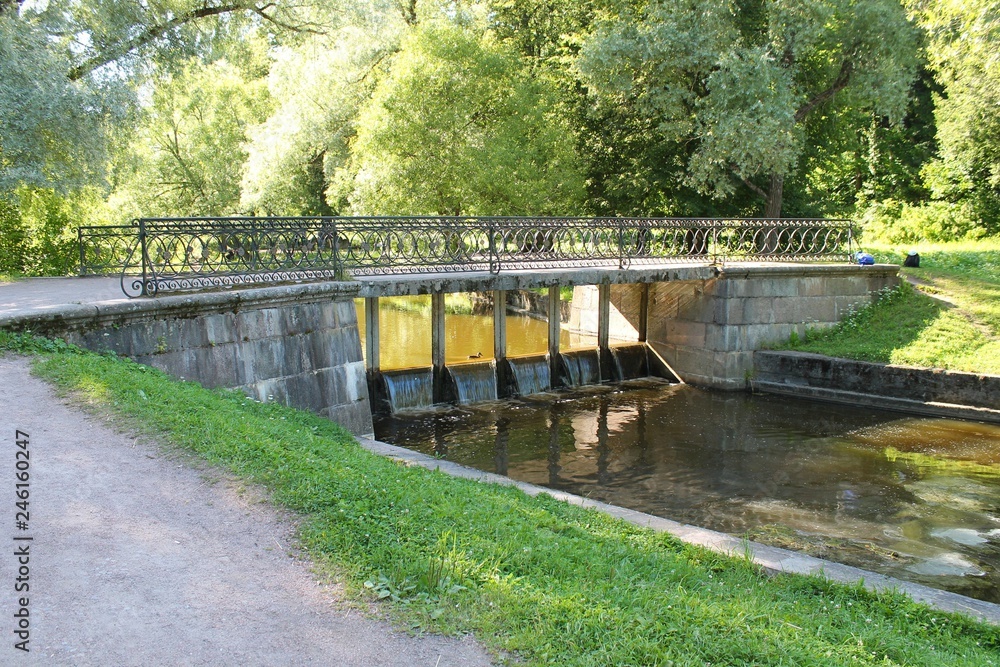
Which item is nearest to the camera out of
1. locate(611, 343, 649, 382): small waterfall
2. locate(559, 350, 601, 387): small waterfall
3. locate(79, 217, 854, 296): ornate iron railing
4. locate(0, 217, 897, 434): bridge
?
locate(0, 217, 897, 434): bridge

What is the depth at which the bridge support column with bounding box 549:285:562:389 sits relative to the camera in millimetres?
18000

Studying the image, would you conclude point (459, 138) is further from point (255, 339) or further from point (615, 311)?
point (255, 339)

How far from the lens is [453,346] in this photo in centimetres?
2203

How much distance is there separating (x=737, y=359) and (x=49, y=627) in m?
15.9

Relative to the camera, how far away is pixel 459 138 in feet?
73.6

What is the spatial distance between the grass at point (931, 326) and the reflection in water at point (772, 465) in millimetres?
1503

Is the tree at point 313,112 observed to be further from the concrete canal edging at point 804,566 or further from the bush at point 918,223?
the concrete canal edging at point 804,566

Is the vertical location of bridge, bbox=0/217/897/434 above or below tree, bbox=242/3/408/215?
below

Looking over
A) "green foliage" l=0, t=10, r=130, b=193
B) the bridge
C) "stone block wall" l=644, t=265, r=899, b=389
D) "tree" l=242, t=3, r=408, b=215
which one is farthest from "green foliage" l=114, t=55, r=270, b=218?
"stone block wall" l=644, t=265, r=899, b=389

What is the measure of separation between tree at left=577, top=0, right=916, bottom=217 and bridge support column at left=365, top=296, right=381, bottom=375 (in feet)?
33.0

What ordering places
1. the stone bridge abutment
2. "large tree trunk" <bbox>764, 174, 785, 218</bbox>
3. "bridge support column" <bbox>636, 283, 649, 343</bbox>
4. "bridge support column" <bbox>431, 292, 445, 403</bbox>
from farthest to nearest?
"large tree trunk" <bbox>764, 174, 785, 218</bbox> → "bridge support column" <bbox>636, 283, 649, 343</bbox> → "bridge support column" <bbox>431, 292, 445, 403</bbox> → the stone bridge abutment

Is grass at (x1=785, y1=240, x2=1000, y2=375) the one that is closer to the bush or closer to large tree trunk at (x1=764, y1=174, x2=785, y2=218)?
large tree trunk at (x1=764, y1=174, x2=785, y2=218)

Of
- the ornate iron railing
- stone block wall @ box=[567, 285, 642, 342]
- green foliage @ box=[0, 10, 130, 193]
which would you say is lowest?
stone block wall @ box=[567, 285, 642, 342]

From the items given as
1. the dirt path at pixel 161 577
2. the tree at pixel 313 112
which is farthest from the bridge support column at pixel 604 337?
the dirt path at pixel 161 577
